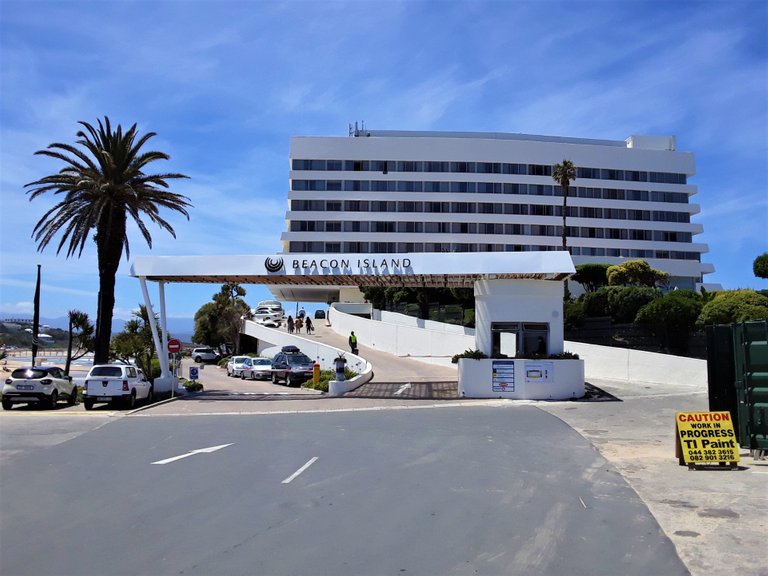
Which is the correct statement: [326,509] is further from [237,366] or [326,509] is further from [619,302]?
[619,302]

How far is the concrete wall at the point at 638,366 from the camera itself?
27047mm

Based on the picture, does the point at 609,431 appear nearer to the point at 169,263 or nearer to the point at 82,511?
the point at 82,511

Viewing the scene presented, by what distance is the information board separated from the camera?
24391 mm

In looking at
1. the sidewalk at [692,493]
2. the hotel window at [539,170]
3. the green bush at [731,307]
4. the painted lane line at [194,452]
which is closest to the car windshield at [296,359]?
the sidewalk at [692,493]

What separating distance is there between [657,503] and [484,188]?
76.4m

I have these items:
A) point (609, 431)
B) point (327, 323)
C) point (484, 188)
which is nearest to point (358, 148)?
point (484, 188)

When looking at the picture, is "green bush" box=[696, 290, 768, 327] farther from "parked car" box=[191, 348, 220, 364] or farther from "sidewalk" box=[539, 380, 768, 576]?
"parked car" box=[191, 348, 220, 364]

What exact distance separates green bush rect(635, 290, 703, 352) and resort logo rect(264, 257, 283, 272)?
2009cm

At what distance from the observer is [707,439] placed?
437 inches

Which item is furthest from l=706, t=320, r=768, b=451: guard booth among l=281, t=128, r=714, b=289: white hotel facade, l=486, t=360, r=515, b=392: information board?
l=281, t=128, r=714, b=289: white hotel facade

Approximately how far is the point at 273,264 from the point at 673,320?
20981 mm

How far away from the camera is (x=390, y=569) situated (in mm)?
6066

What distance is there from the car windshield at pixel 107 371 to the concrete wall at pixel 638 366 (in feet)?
67.6

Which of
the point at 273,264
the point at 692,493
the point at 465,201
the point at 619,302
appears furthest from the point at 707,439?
the point at 465,201
